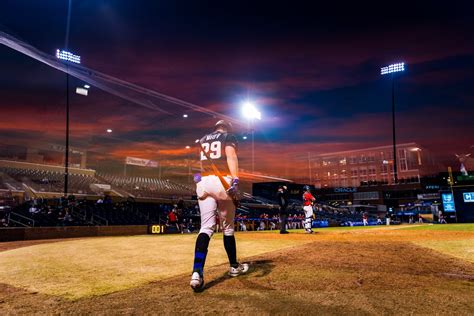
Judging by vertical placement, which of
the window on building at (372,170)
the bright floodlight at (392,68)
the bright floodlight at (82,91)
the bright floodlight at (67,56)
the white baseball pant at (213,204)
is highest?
the bright floodlight at (392,68)

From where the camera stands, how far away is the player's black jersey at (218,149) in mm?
4352

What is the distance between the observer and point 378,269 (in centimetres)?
427

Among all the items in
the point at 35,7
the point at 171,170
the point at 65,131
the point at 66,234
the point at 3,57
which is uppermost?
the point at 35,7

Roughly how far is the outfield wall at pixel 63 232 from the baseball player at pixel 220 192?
1594cm

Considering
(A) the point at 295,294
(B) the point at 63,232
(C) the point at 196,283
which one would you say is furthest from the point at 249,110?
(A) the point at 295,294

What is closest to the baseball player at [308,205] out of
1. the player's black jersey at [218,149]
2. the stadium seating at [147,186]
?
the player's black jersey at [218,149]

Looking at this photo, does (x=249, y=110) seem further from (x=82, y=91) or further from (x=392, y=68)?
(x=392, y=68)

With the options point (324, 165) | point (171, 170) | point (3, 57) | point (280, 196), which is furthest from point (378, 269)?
point (324, 165)

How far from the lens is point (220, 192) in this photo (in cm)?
412

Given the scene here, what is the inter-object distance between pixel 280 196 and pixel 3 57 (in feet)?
68.9

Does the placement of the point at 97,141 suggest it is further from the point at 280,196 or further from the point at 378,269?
the point at 378,269

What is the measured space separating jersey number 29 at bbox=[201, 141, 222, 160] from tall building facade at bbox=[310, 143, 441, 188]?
74948mm

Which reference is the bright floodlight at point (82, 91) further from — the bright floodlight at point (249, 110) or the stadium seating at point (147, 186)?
the bright floodlight at point (249, 110)

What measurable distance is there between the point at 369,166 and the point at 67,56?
2947 inches
